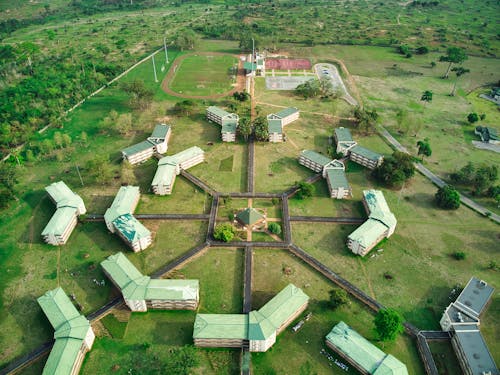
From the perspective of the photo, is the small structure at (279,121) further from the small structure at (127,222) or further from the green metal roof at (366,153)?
the small structure at (127,222)

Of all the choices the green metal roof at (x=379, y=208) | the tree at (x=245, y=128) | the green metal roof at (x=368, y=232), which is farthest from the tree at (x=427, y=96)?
the green metal roof at (x=368, y=232)

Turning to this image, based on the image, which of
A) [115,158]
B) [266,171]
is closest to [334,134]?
[266,171]

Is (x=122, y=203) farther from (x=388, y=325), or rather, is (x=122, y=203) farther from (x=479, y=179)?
(x=479, y=179)

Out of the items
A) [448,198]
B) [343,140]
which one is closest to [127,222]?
[343,140]

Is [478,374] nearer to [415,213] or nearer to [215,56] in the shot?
[415,213]

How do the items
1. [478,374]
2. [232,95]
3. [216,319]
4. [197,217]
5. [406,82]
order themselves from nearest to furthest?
[478,374] → [216,319] → [197,217] → [232,95] → [406,82]
